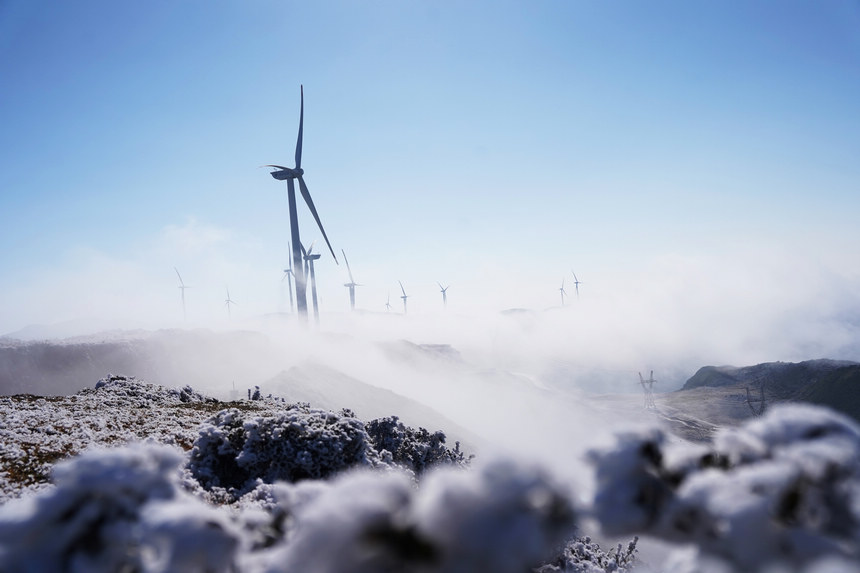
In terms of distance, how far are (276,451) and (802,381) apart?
106283 millimetres

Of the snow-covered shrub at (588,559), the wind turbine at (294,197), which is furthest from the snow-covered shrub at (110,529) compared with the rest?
the wind turbine at (294,197)

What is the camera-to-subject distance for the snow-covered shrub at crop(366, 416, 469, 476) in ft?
35.8

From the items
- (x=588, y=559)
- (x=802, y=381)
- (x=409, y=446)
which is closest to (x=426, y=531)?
(x=588, y=559)

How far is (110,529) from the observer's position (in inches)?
80.5

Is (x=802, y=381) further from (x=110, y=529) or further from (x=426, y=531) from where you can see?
(x=110, y=529)

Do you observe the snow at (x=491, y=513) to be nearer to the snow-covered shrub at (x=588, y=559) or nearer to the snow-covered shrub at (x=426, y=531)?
the snow-covered shrub at (x=426, y=531)

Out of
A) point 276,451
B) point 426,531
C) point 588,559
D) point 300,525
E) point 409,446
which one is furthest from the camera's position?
point 409,446

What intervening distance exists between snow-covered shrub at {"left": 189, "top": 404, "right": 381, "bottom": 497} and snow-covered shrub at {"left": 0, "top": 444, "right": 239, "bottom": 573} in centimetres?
607

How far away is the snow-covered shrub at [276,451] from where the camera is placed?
26.8 feet

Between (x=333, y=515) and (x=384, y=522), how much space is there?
0.58 feet

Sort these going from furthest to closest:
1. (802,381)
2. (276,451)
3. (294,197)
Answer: (802,381)
(294,197)
(276,451)

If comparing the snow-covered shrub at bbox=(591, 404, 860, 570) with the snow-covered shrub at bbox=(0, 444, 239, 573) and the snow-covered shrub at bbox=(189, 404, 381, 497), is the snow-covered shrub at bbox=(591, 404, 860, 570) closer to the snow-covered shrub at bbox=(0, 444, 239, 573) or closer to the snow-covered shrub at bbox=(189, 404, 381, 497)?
the snow-covered shrub at bbox=(0, 444, 239, 573)

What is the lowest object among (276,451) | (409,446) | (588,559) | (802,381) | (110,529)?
(802,381)

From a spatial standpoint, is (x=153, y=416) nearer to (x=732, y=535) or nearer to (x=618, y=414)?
(x=732, y=535)
